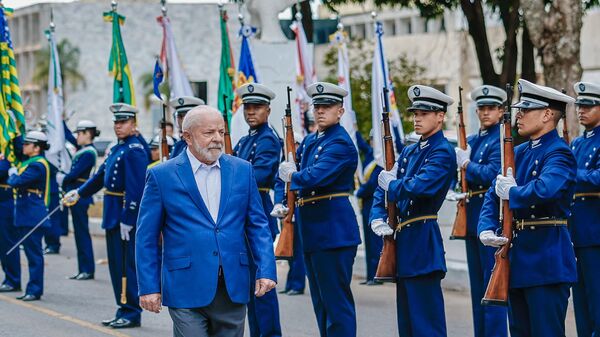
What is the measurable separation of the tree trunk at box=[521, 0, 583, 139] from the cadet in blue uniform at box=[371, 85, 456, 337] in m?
7.33

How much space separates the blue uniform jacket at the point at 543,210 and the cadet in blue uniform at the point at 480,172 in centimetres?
209

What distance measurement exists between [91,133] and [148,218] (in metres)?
→ 10.2

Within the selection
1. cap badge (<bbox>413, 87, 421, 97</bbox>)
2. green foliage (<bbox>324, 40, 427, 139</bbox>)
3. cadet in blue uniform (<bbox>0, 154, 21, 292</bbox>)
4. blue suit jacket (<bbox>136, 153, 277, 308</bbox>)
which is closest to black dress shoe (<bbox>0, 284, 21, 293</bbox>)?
cadet in blue uniform (<bbox>0, 154, 21, 292</bbox>)

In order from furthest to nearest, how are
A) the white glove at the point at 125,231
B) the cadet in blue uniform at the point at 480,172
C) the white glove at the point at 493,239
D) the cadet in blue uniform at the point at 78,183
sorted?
the cadet in blue uniform at the point at 78,183
the white glove at the point at 125,231
the cadet in blue uniform at the point at 480,172
the white glove at the point at 493,239

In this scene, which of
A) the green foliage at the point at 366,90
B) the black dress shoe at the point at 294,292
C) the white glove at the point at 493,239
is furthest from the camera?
the green foliage at the point at 366,90

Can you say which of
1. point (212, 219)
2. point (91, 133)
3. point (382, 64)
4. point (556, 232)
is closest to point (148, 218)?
point (212, 219)

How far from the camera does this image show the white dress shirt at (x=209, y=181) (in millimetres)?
6750

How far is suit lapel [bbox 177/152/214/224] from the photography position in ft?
22.0

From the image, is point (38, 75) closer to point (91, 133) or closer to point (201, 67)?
point (201, 67)

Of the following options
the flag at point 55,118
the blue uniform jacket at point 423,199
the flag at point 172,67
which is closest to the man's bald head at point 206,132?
the blue uniform jacket at point 423,199

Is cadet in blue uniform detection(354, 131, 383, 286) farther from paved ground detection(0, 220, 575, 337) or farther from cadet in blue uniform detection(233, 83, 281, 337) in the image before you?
cadet in blue uniform detection(233, 83, 281, 337)

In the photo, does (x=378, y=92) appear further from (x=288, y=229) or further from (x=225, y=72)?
(x=288, y=229)

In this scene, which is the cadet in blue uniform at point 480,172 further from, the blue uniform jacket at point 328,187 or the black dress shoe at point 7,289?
the black dress shoe at point 7,289

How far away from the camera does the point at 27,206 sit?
13539mm
